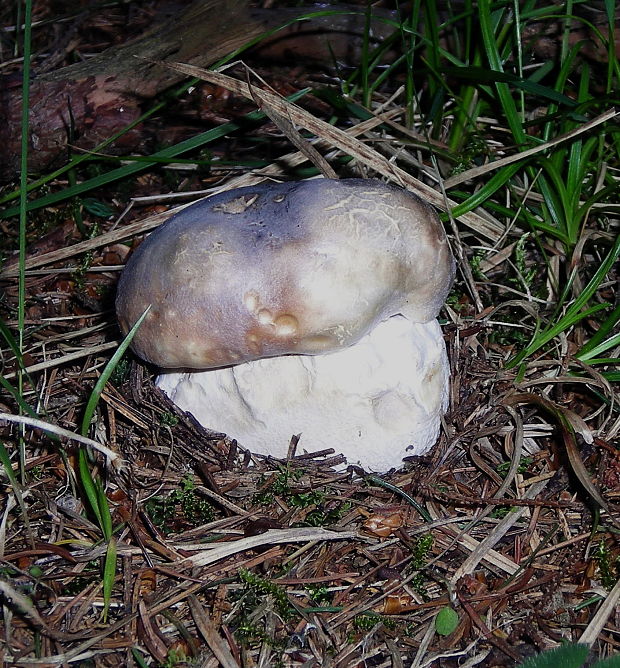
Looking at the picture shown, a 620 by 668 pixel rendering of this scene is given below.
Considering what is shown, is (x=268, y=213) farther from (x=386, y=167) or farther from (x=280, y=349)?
(x=386, y=167)

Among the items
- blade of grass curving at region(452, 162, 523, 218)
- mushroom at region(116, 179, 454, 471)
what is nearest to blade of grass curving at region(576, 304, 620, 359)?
mushroom at region(116, 179, 454, 471)

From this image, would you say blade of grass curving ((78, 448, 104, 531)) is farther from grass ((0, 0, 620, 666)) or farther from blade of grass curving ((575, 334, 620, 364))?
blade of grass curving ((575, 334, 620, 364))

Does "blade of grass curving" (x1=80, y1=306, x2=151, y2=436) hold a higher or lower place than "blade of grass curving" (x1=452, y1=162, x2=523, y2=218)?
higher

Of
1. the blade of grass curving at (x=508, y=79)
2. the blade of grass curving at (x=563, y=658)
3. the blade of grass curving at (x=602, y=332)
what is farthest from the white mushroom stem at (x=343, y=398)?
the blade of grass curving at (x=508, y=79)

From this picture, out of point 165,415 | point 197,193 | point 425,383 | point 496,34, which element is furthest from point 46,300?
point 496,34

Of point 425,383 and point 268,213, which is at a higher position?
point 268,213
